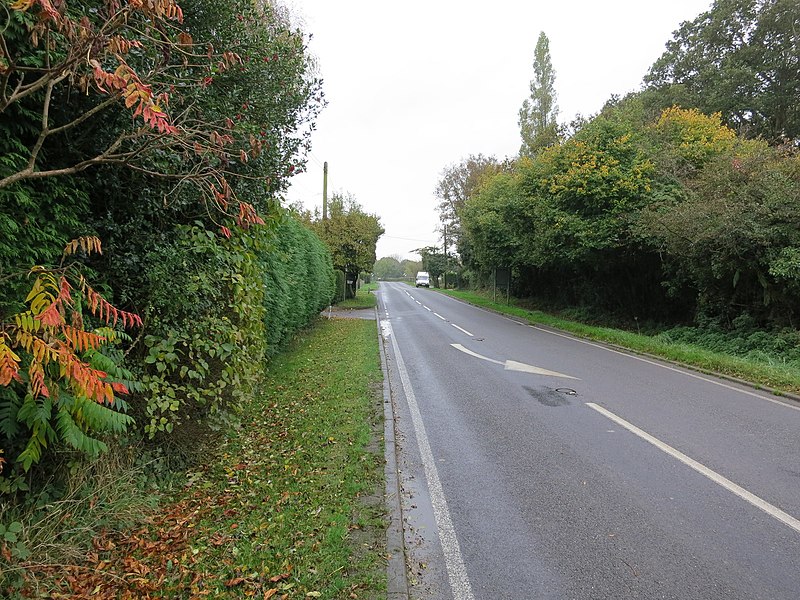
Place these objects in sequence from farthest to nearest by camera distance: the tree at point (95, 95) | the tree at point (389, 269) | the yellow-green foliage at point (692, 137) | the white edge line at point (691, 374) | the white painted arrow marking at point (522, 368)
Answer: the tree at point (389, 269), the yellow-green foliage at point (692, 137), the white painted arrow marking at point (522, 368), the white edge line at point (691, 374), the tree at point (95, 95)

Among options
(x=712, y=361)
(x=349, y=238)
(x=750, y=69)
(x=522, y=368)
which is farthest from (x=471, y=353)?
(x=750, y=69)

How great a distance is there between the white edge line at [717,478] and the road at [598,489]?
2 centimetres

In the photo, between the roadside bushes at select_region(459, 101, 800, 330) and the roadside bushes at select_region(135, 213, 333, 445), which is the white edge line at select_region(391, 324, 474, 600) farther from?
the roadside bushes at select_region(459, 101, 800, 330)

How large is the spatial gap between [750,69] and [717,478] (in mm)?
31983

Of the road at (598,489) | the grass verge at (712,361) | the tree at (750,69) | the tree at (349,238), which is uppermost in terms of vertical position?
the tree at (750,69)

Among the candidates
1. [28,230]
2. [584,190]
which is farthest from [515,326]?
[28,230]

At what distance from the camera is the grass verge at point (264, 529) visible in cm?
286

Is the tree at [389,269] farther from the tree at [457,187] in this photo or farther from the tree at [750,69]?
the tree at [750,69]

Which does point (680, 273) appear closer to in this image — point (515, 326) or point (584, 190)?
point (584, 190)

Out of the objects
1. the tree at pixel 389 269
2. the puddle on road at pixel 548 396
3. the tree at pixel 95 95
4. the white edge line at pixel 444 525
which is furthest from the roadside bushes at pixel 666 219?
the tree at pixel 389 269

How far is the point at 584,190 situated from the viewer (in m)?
17.3

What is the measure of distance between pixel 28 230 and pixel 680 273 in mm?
17171

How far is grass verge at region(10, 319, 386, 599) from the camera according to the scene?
9.37 ft

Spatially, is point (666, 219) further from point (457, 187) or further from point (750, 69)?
point (457, 187)
